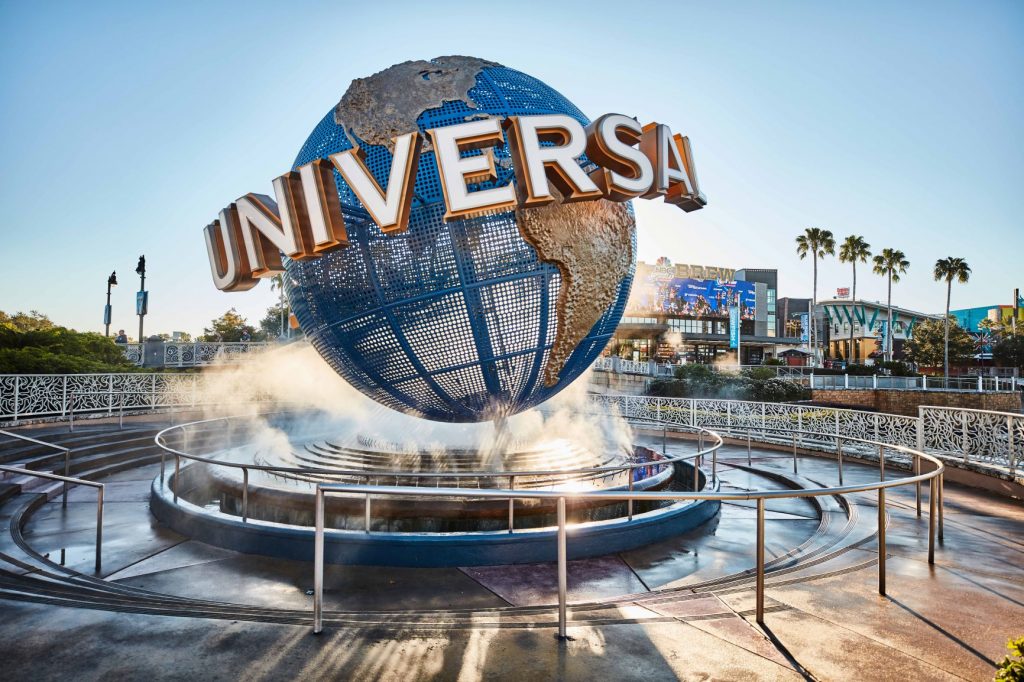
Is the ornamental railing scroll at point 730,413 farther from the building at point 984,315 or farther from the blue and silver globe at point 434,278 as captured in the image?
the building at point 984,315

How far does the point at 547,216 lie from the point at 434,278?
1388 mm

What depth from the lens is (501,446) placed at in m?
8.31

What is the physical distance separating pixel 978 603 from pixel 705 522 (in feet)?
9.65

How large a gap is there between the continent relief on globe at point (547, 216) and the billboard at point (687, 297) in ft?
208

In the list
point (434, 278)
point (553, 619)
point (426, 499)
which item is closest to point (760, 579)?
point (553, 619)

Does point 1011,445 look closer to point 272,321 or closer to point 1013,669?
point 1013,669

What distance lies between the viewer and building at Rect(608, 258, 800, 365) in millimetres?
67312

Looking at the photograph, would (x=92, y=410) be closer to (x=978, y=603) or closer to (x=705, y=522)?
(x=705, y=522)

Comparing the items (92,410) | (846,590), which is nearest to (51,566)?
(846,590)

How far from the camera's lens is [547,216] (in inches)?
249

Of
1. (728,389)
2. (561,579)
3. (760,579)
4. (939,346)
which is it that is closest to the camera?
(561,579)

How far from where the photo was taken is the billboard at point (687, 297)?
228 ft

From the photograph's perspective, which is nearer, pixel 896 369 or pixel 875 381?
pixel 875 381

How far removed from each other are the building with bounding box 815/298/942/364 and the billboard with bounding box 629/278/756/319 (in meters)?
15.0
